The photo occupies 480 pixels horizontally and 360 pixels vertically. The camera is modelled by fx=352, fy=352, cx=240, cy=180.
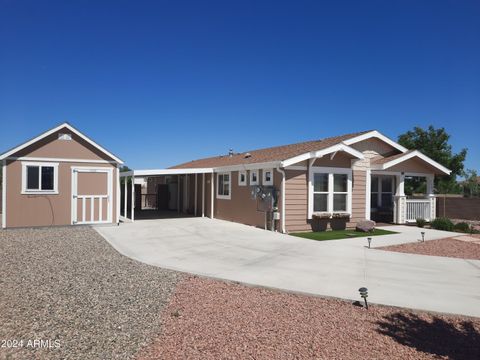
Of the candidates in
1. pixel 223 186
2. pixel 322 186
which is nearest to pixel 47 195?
pixel 223 186

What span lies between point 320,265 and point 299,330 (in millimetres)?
3609

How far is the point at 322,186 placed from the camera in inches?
530

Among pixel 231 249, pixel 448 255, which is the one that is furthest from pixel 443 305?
pixel 231 249

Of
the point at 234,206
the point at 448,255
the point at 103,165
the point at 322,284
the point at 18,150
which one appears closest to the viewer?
the point at 322,284

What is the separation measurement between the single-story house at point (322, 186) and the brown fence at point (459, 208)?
448 cm

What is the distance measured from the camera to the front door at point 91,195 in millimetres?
14227

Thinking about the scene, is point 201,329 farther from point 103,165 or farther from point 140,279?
point 103,165

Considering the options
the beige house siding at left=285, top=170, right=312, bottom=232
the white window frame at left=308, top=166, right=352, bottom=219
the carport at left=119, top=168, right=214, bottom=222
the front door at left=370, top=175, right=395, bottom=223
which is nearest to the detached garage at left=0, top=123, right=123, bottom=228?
the carport at left=119, top=168, right=214, bottom=222

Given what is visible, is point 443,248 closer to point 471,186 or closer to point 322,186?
point 322,186

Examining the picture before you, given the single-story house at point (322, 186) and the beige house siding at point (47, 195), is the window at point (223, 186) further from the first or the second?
the beige house siding at point (47, 195)

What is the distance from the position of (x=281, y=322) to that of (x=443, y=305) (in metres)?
2.66

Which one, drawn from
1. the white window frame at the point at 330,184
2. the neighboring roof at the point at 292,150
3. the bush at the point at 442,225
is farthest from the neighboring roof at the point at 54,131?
the bush at the point at 442,225

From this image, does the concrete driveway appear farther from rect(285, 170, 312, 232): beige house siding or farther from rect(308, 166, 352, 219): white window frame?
rect(308, 166, 352, 219): white window frame

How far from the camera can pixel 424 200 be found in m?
16.4
